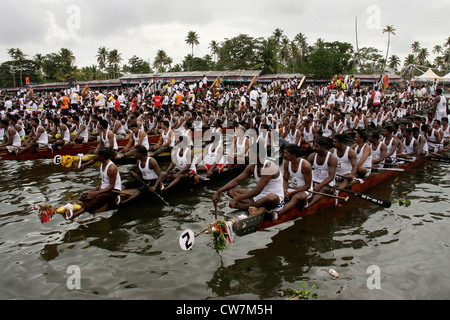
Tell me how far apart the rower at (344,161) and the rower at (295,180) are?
4.53ft

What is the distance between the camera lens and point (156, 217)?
7844 millimetres

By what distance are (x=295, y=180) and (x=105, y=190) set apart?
437 cm

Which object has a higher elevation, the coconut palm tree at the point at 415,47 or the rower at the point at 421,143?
the coconut palm tree at the point at 415,47

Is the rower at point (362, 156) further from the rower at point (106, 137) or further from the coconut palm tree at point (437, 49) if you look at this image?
the coconut palm tree at point (437, 49)

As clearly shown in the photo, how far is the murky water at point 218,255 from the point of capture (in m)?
5.05

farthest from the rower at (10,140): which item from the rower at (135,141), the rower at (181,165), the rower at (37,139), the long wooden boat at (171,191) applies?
the rower at (181,165)

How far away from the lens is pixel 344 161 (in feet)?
25.9

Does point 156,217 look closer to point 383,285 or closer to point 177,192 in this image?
point 177,192

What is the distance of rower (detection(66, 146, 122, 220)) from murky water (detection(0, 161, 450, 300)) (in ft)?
2.15

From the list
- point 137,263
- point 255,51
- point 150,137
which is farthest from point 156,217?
point 255,51

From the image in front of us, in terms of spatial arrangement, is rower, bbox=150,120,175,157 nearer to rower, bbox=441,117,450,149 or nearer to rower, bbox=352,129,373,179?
rower, bbox=352,129,373,179

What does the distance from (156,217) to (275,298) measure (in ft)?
13.2

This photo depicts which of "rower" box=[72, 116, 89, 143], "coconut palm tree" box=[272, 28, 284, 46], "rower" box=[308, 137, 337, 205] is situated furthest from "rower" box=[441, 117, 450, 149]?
"coconut palm tree" box=[272, 28, 284, 46]

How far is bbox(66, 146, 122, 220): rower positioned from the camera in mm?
6902
